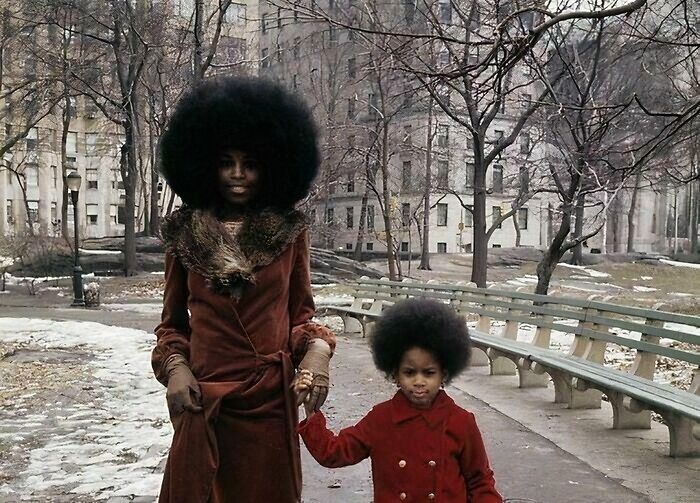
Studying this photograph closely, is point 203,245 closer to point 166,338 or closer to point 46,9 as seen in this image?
point 166,338

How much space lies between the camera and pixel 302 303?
2.65 m

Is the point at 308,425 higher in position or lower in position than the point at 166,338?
lower

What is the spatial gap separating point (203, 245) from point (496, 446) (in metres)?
3.81

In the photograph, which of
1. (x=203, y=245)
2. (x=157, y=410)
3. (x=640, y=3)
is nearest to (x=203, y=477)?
(x=203, y=245)

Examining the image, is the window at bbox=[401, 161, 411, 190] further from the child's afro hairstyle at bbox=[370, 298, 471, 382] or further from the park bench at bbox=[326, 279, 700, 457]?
the child's afro hairstyle at bbox=[370, 298, 471, 382]

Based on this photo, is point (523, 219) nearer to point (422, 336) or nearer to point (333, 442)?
point (422, 336)

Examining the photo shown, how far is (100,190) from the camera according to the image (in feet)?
215

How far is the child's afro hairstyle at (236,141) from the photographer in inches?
102

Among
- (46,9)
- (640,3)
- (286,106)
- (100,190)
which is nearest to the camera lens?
(286,106)

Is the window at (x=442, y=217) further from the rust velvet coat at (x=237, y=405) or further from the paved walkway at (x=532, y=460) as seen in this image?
the rust velvet coat at (x=237, y=405)

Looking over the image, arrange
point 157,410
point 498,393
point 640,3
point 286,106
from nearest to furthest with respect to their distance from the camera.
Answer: point 286,106, point 640,3, point 157,410, point 498,393

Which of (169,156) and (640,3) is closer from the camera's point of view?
(169,156)

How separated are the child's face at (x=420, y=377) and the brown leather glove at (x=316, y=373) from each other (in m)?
0.31

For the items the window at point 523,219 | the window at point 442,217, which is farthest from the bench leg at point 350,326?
the window at point 523,219
